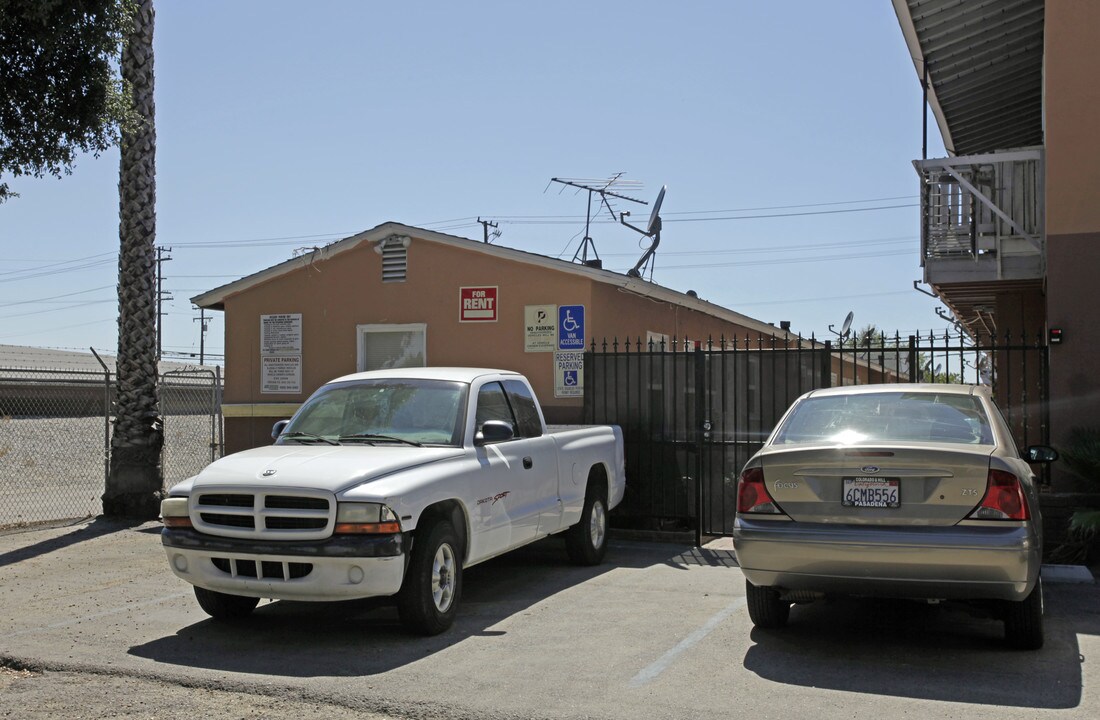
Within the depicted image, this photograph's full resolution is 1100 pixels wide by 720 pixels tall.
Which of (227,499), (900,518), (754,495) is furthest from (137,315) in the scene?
(900,518)

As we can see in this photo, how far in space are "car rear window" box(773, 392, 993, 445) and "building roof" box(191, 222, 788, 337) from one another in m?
5.69

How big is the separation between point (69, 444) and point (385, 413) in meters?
18.4

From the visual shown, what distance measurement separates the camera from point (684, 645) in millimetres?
6555

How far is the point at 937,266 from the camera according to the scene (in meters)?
11.9

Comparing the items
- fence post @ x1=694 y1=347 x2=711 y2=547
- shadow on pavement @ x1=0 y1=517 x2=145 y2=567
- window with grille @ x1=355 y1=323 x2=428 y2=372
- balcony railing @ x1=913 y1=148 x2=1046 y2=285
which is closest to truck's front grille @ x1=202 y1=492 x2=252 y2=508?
shadow on pavement @ x1=0 y1=517 x2=145 y2=567

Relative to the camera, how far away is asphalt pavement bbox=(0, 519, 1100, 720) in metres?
5.32

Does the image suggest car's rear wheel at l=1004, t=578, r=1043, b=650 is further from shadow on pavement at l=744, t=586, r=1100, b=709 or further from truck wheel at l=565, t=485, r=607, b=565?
truck wheel at l=565, t=485, r=607, b=565

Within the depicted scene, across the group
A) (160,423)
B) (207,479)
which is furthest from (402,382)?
(160,423)

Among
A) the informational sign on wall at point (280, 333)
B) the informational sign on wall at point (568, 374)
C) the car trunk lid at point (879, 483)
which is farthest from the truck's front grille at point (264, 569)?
the informational sign on wall at point (280, 333)

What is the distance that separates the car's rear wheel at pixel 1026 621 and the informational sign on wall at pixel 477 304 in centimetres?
795

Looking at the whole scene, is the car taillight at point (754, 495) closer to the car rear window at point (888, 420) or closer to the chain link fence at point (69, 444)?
the car rear window at point (888, 420)

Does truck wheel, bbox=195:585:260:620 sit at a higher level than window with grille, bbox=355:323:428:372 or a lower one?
lower

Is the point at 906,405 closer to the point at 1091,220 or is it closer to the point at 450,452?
the point at 450,452

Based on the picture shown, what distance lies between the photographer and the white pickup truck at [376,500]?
21.0 feet
